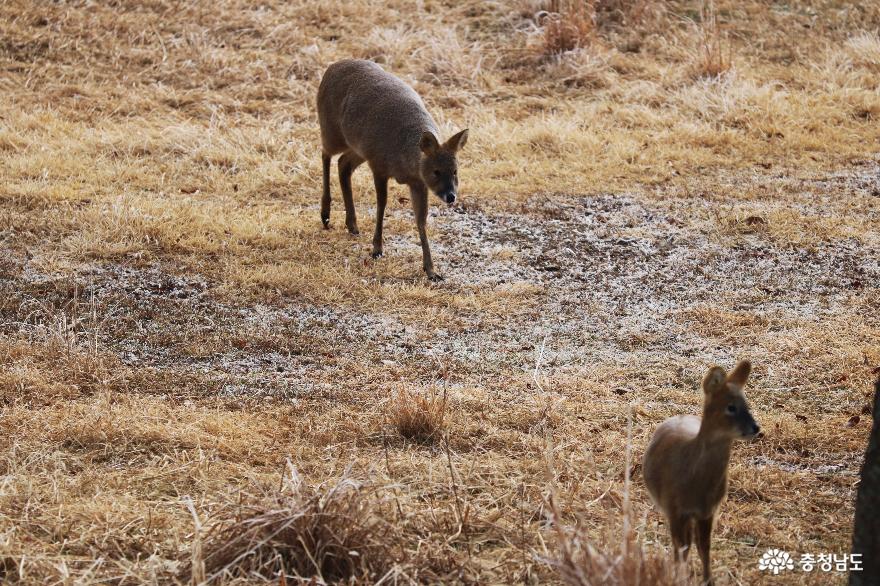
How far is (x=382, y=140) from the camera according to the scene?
8562 mm

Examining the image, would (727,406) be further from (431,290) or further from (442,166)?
(442,166)

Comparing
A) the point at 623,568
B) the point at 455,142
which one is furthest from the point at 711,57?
the point at 623,568

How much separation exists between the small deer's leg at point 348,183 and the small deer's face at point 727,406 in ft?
19.0

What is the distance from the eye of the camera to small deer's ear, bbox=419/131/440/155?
8.11m

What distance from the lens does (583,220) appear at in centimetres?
958

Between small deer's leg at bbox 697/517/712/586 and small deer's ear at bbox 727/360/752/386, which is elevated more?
small deer's ear at bbox 727/360/752/386

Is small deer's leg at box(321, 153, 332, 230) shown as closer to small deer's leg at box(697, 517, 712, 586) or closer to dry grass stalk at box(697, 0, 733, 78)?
dry grass stalk at box(697, 0, 733, 78)

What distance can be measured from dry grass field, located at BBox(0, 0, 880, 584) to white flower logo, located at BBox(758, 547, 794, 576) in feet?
0.15

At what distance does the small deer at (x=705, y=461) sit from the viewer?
3.72 metres

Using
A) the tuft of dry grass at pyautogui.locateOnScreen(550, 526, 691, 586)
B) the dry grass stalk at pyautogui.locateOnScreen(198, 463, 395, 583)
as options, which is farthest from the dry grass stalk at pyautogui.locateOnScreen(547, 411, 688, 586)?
the dry grass stalk at pyautogui.locateOnScreen(198, 463, 395, 583)

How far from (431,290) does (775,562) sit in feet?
13.7

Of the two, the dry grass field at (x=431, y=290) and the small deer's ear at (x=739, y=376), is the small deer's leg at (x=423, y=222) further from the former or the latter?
the small deer's ear at (x=739, y=376)

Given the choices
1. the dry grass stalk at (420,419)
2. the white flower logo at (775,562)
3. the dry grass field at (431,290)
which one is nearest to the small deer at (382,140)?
the dry grass field at (431,290)

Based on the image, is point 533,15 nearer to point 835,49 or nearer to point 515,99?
point 515,99
